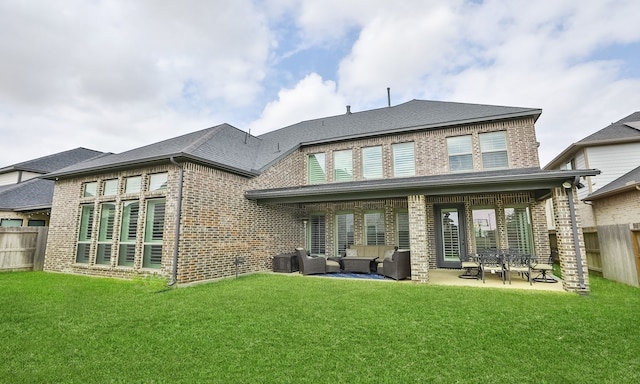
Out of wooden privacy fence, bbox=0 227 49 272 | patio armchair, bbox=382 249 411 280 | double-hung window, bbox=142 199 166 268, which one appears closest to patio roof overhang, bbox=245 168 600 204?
patio armchair, bbox=382 249 411 280

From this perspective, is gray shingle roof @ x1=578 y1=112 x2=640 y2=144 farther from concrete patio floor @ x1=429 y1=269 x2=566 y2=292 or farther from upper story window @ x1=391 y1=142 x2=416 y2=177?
concrete patio floor @ x1=429 y1=269 x2=566 y2=292

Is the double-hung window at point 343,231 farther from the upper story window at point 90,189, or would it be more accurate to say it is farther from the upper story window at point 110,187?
the upper story window at point 90,189

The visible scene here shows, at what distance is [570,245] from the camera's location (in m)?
6.62

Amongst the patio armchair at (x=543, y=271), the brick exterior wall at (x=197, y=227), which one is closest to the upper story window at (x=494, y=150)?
the patio armchair at (x=543, y=271)

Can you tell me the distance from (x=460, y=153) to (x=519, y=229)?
10.9 feet

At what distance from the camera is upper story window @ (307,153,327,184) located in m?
13.0

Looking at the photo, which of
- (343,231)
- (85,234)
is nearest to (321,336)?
(343,231)

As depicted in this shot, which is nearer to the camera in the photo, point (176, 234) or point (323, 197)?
point (176, 234)

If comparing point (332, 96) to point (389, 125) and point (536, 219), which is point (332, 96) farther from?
point (536, 219)

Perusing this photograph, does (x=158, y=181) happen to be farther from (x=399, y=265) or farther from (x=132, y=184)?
(x=399, y=265)

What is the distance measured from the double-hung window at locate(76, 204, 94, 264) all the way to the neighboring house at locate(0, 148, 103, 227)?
8.74ft

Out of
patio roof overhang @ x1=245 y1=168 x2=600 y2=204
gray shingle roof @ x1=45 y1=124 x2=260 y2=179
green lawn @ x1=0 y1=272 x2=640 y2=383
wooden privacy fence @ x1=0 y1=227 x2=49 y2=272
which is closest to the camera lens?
green lawn @ x1=0 y1=272 x2=640 y2=383

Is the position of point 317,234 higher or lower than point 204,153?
lower

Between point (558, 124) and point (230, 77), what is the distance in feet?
68.7
